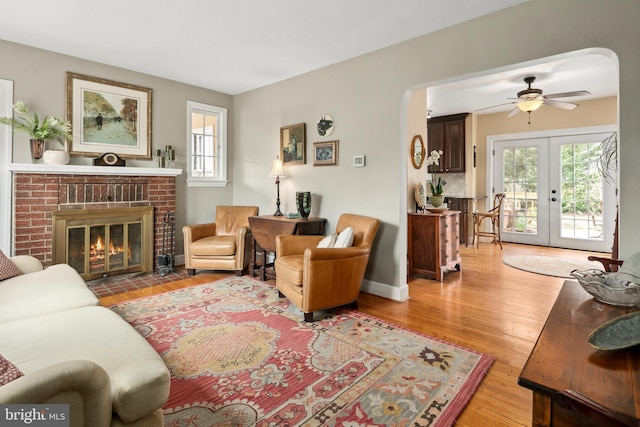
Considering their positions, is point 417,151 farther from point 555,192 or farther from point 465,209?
point 555,192

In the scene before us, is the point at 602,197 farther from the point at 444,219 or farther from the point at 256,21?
the point at 256,21

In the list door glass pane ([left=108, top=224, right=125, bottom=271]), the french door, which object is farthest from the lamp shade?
the french door

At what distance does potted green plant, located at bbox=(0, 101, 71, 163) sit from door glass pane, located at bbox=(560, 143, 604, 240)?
7.29 metres

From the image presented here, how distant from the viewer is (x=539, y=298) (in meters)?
3.25

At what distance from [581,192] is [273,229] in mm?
5361

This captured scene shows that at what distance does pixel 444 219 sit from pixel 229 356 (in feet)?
9.37

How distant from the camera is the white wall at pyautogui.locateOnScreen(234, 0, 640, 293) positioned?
209cm

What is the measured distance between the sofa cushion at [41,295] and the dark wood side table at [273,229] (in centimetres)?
180

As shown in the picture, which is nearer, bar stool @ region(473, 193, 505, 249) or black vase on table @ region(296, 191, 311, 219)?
black vase on table @ region(296, 191, 311, 219)

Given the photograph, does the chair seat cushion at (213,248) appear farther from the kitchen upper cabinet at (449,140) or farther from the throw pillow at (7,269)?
the kitchen upper cabinet at (449,140)

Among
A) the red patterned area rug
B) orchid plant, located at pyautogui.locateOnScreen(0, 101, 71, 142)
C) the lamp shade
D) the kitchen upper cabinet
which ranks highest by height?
the kitchen upper cabinet

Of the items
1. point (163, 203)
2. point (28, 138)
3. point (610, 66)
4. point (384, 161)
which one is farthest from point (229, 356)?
point (610, 66)

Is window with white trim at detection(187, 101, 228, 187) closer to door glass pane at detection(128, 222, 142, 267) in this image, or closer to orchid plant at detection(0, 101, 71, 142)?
door glass pane at detection(128, 222, 142, 267)

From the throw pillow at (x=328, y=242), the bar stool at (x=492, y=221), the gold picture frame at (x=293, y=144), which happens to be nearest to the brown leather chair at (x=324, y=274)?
the throw pillow at (x=328, y=242)
